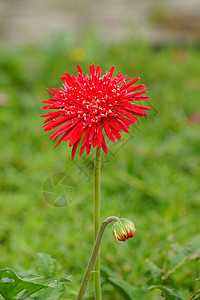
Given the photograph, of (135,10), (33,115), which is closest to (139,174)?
(33,115)

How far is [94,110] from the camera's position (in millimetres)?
897

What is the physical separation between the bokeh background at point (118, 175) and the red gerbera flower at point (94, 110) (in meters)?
0.27

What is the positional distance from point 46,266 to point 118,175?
94cm

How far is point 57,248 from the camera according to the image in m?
1.56

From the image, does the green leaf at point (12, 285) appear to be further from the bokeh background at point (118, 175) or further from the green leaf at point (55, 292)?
the bokeh background at point (118, 175)

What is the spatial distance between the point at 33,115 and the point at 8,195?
31.3 inches

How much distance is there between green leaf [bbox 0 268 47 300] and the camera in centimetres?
87

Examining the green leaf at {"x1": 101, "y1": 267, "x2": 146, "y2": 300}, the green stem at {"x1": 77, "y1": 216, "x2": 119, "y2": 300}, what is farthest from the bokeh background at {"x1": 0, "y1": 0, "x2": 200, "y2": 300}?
the green stem at {"x1": 77, "y1": 216, "x2": 119, "y2": 300}

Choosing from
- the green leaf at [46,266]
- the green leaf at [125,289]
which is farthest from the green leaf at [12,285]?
the green leaf at [125,289]

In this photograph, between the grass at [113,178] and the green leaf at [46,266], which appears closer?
the green leaf at [46,266]

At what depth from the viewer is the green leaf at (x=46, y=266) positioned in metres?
1.08

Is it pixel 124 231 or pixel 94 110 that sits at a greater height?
pixel 94 110

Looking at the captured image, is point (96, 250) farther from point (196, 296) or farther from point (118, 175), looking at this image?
point (118, 175)

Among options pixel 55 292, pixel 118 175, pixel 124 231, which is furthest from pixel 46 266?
pixel 118 175
